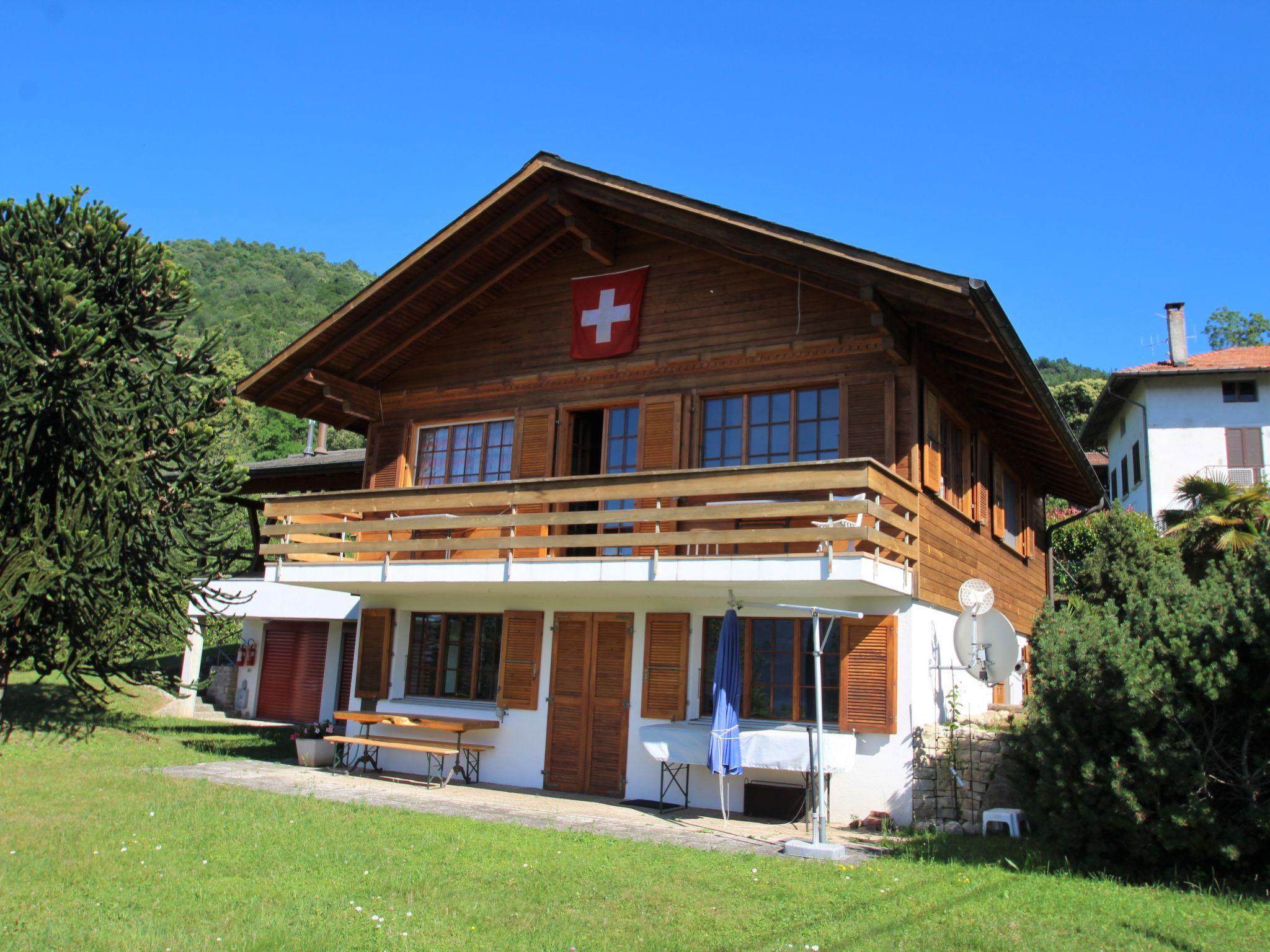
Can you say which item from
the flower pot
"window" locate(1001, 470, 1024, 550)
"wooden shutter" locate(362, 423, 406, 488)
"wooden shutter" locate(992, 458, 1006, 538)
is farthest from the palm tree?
the flower pot

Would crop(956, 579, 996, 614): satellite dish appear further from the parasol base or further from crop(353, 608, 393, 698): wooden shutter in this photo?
crop(353, 608, 393, 698): wooden shutter

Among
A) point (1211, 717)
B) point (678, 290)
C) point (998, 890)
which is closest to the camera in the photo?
point (998, 890)

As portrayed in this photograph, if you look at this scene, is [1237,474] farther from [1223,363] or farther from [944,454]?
[944,454]

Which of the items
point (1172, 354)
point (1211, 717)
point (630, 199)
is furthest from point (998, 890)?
point (1172, 354)

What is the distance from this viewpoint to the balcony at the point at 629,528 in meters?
11.3

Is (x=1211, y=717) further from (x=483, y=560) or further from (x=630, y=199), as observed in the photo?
(x=630, y=199)

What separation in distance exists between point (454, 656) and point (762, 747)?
18.8ft

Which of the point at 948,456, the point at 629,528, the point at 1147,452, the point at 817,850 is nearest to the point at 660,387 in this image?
the point at 629,528

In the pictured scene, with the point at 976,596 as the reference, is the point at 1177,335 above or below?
above

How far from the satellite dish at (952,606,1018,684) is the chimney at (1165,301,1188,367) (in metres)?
29.0

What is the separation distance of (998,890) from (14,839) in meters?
8.63

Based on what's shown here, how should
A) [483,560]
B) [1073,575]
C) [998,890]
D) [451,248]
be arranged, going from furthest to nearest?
1. [1073,575]
2. [451,248]
3. [483,560]
4. [998,890]

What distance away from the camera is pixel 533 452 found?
49.8ft

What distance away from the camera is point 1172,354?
3709 cm
